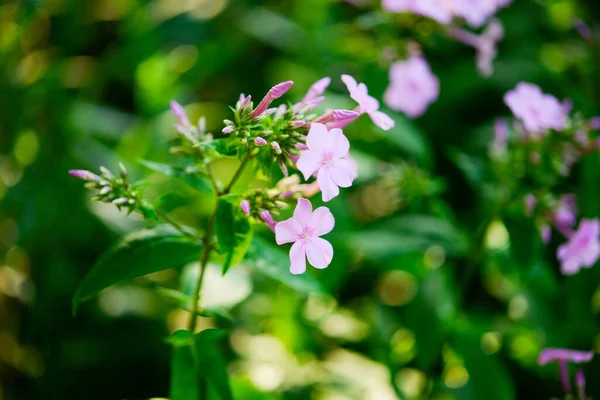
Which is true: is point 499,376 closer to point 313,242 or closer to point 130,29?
point 313,242

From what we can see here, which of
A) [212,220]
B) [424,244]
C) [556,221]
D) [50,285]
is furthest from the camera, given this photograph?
[50,285]

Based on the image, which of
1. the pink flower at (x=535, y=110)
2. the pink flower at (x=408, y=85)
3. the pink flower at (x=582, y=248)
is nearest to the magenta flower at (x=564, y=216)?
the pink flower at (x=582, y=248)

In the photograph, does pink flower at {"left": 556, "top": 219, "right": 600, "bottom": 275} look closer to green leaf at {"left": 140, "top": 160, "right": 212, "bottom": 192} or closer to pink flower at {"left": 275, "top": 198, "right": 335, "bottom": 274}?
pink flower at {"left": 275, "top": 198, "right": 335, "bottom": 274}

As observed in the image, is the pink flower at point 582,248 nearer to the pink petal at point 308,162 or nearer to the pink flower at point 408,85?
the pink flower at point 408,85

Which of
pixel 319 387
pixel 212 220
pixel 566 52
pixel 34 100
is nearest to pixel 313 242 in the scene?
pixel 212 220

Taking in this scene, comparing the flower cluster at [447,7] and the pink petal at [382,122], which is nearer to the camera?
the pink petal at [382,122]

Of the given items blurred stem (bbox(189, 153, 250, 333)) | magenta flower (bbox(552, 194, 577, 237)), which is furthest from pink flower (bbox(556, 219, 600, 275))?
blurred stem (bbox(189, 153, 250, 333))

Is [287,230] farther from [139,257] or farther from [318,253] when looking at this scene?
[139,257]

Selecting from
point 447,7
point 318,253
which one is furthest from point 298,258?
point 447,7
